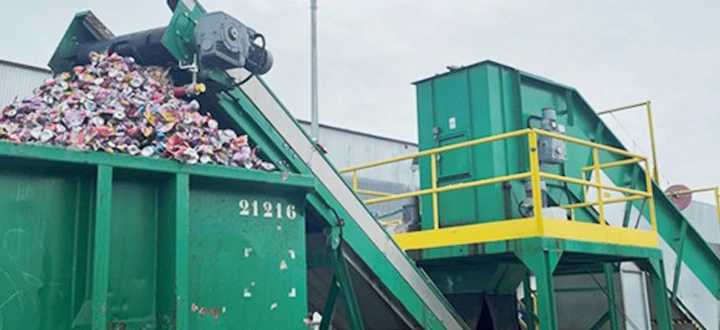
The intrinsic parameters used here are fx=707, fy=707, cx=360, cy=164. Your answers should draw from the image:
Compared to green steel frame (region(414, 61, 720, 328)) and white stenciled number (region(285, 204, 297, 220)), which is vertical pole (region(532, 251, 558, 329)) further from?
white stenciled number (region(285, 204, 297, 220))

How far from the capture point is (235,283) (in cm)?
411

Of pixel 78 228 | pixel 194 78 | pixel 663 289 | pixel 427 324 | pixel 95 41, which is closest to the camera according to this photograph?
pixel 78 228

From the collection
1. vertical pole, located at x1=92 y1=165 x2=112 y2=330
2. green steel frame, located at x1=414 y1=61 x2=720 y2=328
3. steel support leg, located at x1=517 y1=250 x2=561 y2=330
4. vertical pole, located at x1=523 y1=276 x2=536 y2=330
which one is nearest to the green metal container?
vertical pole, located at x1=92 y1=165 x2=112 y2=330

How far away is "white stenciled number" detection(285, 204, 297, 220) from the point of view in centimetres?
450

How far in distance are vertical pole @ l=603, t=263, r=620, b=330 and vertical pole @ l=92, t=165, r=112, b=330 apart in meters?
6.02

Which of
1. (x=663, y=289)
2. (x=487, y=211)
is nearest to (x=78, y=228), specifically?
(x=487, y=211)

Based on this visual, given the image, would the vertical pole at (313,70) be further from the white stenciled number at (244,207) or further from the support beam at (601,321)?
the white stenciled number at (244,207)

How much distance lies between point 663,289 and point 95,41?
6032 millimetres

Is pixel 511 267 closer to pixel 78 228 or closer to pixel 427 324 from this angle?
pixel 427 324

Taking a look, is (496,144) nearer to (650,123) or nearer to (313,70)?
(650,123)

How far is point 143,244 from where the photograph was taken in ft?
12.3

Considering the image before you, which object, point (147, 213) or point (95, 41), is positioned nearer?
point (147, 213)

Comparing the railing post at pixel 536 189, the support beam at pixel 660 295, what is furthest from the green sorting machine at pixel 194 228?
the support beam at pixel 660 295

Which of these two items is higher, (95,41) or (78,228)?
(95,41)
